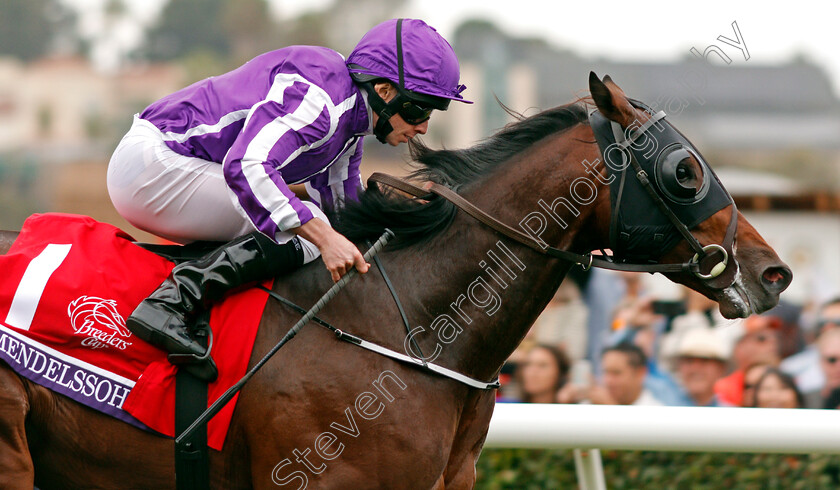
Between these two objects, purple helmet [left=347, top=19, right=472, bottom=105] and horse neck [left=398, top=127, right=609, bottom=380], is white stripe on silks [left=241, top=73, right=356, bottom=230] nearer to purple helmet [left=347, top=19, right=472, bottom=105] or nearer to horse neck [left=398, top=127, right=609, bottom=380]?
purple helmet [left=347, top=19, right=472, bottom=105]

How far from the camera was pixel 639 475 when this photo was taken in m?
4.40

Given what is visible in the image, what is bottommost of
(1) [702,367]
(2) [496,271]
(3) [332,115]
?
(1) [702,367]

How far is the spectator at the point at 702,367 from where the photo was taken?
17.1ft

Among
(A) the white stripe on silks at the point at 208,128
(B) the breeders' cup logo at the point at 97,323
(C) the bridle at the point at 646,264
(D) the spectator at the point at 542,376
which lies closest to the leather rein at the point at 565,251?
(C) the bridle at the point at 646,264

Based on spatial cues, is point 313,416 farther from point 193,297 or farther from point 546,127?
point 546,127

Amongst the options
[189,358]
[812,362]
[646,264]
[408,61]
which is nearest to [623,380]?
[812,362]

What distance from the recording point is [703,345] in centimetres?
541

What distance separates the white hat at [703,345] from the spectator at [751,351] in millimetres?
131

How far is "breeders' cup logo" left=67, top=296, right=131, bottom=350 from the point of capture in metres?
2.69

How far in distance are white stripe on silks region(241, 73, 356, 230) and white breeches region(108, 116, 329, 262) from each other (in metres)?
0.21

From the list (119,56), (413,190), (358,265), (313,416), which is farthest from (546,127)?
(119,56)

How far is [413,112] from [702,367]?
3.13m

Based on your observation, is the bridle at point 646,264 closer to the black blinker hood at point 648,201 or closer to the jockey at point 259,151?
the black blinker hood at point 648,201

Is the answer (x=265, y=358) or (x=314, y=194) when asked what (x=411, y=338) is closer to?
(x=265, y=358)
